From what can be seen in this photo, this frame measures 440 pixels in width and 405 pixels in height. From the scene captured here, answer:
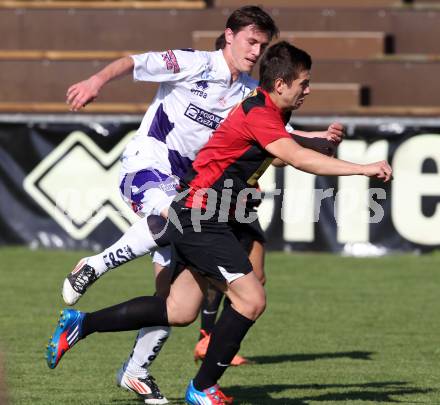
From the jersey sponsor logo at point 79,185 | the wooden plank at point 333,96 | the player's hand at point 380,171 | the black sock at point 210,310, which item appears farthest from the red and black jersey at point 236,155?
the wooden plank at point 333,96

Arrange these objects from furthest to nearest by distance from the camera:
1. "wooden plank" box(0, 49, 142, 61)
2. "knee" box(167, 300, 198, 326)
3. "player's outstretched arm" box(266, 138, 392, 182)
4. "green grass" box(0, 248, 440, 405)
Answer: "wooden plank" box(0, 49, 142, 61), "green grass" box(0, 248, 440, 405), "knee" box(167, 300, 198, 326), "player's outstretched arm" box(266, 138, 392, 182)

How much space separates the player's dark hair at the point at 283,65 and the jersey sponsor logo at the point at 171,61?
1.00 meters

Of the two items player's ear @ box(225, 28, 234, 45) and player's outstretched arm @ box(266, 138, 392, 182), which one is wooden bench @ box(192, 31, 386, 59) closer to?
player's ear @ box(225, 28, 234, 45)

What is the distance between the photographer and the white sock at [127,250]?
602cm

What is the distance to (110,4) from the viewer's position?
17.8 metres

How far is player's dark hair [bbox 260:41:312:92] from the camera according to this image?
5492 mm

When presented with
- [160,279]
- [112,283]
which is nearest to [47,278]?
[112,283]

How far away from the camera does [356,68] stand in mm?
16547

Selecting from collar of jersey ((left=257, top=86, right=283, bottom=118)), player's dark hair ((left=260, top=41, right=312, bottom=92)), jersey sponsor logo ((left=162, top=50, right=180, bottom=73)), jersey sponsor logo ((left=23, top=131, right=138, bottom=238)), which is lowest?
jersey sponsor logo ((left=23, top=131, right=138, bottom=238))

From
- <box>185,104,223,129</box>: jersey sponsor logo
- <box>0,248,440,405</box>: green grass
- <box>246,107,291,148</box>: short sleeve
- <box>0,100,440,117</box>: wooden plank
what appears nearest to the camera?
<box>246,107,291,148</box>: short sleeve

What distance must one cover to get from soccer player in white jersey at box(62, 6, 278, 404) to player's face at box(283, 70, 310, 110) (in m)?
0.83

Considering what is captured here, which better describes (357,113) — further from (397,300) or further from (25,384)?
(25,384)

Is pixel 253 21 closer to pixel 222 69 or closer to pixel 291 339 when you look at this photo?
pixel 222 69

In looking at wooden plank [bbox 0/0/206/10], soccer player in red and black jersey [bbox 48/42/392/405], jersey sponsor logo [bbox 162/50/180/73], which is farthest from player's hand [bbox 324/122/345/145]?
wooden plank [bbox 0/0/206/10]
